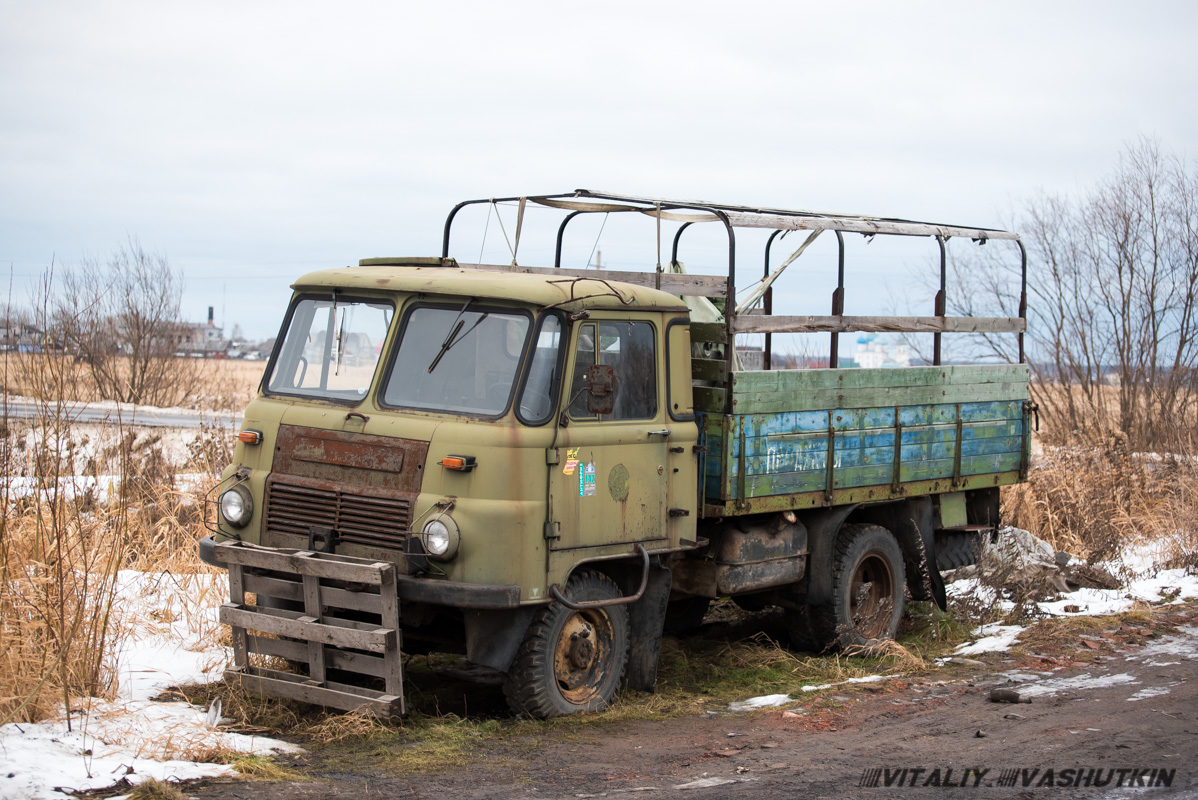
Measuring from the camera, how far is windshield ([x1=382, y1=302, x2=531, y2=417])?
6.60 metres

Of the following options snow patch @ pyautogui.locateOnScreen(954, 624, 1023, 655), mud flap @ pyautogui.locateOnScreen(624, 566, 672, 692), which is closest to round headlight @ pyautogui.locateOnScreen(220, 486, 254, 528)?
mud flap @ pyautogui.locateOnScreen(624, 566, 672, 692)

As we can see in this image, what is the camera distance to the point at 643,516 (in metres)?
7.13

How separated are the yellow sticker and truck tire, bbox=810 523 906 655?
2.96 m

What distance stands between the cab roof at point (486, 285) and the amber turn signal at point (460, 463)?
94 cm

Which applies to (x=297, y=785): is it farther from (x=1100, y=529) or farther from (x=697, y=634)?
(x=1100, y=529)

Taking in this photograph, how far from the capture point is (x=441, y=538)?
622 centimetres

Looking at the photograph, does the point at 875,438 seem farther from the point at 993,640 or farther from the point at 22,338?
the point at 22,338

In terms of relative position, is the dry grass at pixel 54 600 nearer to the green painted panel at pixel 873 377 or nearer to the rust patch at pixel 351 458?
the rust patch at pixel 351 458

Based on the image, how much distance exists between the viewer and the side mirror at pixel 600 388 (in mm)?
6512

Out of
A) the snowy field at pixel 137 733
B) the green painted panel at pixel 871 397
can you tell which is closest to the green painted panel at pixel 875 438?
the green painted panel at pixel 871 397

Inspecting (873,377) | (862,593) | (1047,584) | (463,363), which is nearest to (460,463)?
(463,363)

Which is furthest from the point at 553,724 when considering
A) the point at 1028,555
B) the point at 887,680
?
the point at 1028,555

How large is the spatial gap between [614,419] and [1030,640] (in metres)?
4.28

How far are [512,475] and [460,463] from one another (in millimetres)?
282
